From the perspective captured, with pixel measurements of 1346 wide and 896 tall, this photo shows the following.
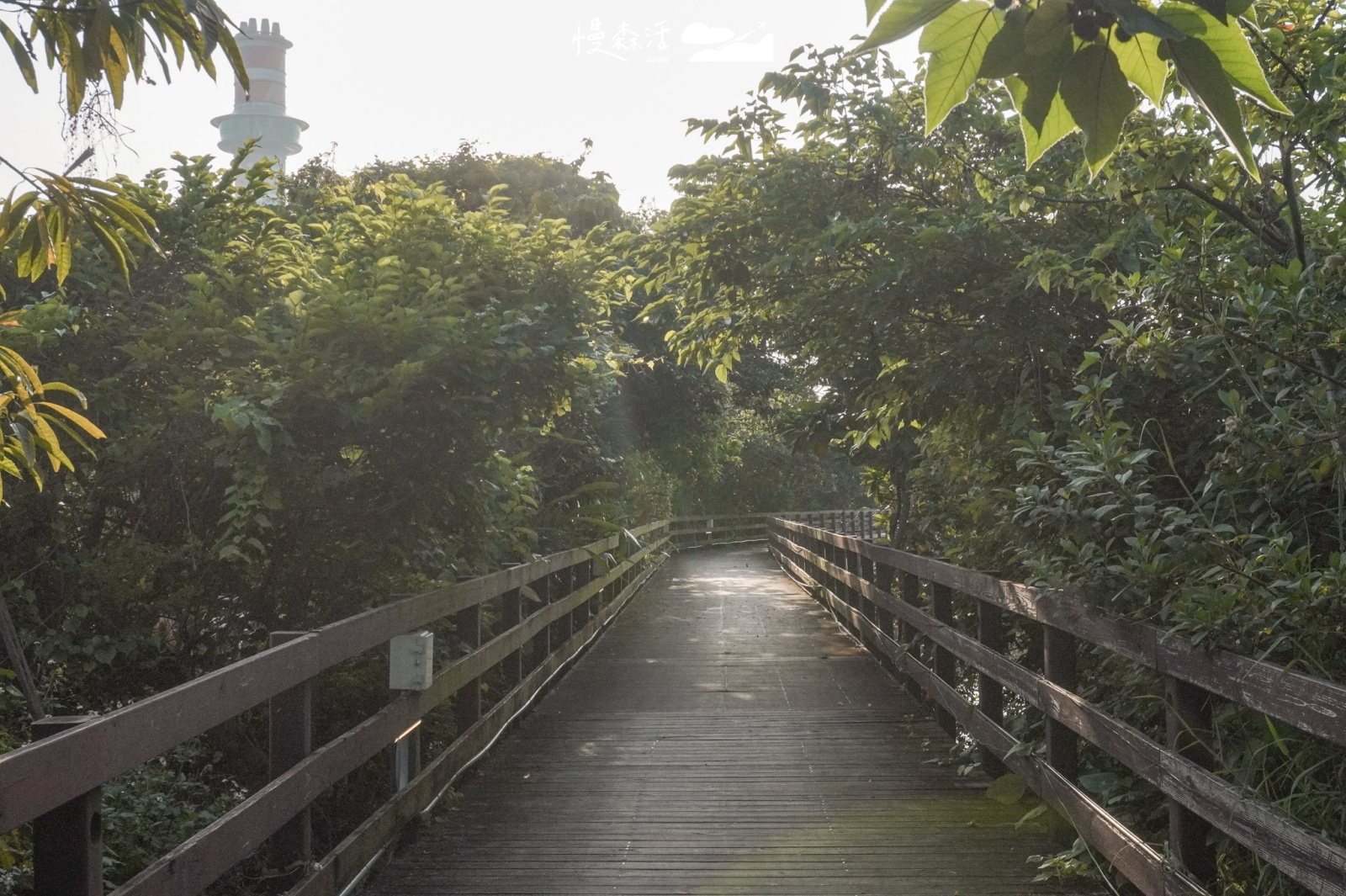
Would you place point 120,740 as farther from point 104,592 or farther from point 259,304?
point 259,304

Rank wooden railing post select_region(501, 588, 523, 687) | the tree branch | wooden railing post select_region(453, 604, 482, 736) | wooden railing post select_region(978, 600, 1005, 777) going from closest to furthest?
the tree branch, wooden railing post select_region(978, 600, 1005, 777), wooden railing post select_region(453, 604, 482, 736), wooden railing post select_region(501, 588, 523, 687)

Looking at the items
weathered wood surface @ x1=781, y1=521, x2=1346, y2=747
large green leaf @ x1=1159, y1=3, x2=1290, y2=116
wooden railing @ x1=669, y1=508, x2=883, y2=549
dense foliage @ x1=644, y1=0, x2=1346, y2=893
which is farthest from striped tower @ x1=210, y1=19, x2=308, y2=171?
large green leaf @ x1=1159, y1=3, x2=1290, y2=116

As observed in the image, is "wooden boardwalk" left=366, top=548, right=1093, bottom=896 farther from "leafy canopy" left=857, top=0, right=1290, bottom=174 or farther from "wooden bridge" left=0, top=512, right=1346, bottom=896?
"leafy canopy" left=857, top=0, right=1290, bottom=174

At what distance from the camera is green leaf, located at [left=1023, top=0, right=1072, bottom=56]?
1307mm

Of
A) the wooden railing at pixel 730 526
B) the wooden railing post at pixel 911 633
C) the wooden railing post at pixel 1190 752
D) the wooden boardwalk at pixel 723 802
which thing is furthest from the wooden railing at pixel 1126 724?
the wooden railing at pixel 730 526

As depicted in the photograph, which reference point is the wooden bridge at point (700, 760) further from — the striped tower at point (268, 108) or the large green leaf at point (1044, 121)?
the striped tower at point (268, 108)

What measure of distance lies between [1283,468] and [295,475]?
11.7ft

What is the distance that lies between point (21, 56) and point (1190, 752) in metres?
3.32

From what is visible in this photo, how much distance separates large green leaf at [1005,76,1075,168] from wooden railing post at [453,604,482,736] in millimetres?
4829

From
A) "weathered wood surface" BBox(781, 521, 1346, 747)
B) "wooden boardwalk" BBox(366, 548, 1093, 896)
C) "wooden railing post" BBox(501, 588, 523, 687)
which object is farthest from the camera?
"wooden railing post" BBox(501, 588, 523, 687)

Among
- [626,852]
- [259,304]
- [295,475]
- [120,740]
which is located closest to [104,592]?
[295,475]

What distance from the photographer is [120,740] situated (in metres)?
2.53

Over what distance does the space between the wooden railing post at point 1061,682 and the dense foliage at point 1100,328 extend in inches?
5.5

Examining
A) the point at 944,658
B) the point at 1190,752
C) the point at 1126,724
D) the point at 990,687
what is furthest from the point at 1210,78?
the point at 944,658
